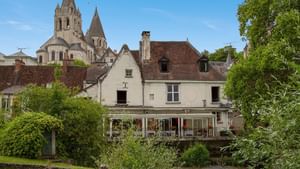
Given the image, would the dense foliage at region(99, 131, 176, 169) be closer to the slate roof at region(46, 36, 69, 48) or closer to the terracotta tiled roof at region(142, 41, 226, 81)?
the terracotta tiled roof at region(142, 41, 226, 81)

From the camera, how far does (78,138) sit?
78.8 feet

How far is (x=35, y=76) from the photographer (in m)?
46.9

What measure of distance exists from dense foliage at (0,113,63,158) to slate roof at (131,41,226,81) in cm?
1917

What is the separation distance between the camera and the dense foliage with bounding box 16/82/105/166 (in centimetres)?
2406

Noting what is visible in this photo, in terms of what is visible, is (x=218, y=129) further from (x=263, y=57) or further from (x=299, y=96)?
(x=299, y=96)

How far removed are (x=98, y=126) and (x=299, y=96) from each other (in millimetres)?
19302

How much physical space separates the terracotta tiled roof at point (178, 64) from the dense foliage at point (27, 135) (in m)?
19.2

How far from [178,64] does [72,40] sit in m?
102

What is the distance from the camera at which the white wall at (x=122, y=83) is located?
3956cm

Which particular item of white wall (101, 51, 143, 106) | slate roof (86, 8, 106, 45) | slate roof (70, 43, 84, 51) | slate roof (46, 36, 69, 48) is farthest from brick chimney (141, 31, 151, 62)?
slate roof (86, 8, 106, 45)

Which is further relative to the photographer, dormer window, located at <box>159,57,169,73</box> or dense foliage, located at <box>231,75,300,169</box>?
dormer window, located at <box>159,57,169,73</box>

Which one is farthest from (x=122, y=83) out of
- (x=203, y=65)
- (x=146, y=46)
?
(x=203, y=65)

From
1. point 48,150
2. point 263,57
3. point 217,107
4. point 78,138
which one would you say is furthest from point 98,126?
point 217,107

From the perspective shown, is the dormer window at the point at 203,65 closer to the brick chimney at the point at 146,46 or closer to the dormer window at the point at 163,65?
the dormer window at the point at 163,65
